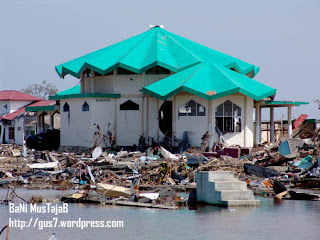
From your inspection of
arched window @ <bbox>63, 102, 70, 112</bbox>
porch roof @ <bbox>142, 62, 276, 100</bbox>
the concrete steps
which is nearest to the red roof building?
arched window @ <bbox>63, 102, 70, 112</bbox>

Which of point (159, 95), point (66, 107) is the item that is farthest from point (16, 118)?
point (159, 95)

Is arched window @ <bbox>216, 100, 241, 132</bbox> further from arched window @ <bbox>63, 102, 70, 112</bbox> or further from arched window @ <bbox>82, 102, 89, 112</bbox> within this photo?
arched window @ <bbox>63, 102, 70, 112</bbox>

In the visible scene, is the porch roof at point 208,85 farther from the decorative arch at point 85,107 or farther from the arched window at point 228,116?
the decorative arch at point 85,107

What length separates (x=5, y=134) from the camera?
A: 55656mm

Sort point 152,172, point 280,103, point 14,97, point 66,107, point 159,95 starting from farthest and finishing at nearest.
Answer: point 14,97
point 66,107
point 280,103
point 159,95
point 152,172

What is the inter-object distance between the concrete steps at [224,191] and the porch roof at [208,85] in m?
14.5

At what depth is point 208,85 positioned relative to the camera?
3353 centimetres

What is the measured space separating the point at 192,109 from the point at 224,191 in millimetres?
16329

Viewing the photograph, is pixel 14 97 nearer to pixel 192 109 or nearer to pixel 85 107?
pixel 85 107

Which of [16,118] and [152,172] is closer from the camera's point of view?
[152,172]

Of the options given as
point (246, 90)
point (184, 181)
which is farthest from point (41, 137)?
point (184, 181)

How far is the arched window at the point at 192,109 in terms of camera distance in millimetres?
34094

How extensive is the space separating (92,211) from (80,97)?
1952 centimetres

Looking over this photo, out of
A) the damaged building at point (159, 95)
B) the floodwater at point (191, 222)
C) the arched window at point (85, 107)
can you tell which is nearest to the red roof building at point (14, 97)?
the damaged building at point (159, 95)
